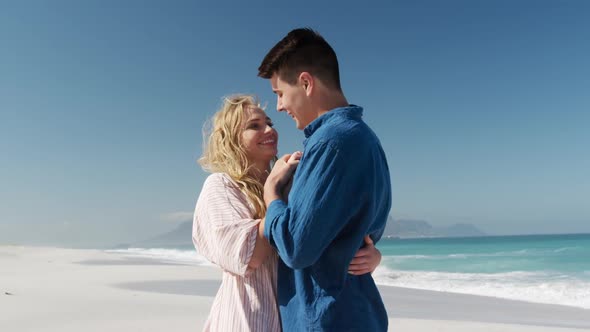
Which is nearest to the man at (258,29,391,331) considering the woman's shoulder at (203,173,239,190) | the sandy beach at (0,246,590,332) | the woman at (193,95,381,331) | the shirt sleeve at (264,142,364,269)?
the shirt sleeve at (264,142,364,269)

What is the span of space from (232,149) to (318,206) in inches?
35.5

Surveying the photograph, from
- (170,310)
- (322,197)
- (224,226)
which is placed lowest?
(170,310)

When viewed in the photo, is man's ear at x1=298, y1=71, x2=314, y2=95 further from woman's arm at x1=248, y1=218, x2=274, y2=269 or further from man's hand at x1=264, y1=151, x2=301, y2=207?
woman's arm at x1=248, y1=218, x2=274, y2=269

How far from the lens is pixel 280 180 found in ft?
5.84

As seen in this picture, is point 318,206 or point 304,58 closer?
point 318,206

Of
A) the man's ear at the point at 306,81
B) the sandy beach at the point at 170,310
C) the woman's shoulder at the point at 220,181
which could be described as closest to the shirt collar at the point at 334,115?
the man's ear at the point at 306,81

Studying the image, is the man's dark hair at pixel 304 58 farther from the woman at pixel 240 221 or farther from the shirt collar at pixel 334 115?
the woman at pixel 240 221

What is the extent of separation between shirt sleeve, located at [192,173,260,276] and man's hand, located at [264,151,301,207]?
6.6 inches

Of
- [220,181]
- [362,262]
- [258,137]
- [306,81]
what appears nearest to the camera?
[362,262]

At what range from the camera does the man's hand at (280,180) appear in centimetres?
173

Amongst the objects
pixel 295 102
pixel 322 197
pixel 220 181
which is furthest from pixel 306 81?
pixel 220 181

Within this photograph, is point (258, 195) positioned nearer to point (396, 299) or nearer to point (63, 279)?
point (396, 299)

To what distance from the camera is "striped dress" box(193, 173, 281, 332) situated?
184 cm

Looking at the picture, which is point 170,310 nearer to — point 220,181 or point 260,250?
point 220,181
